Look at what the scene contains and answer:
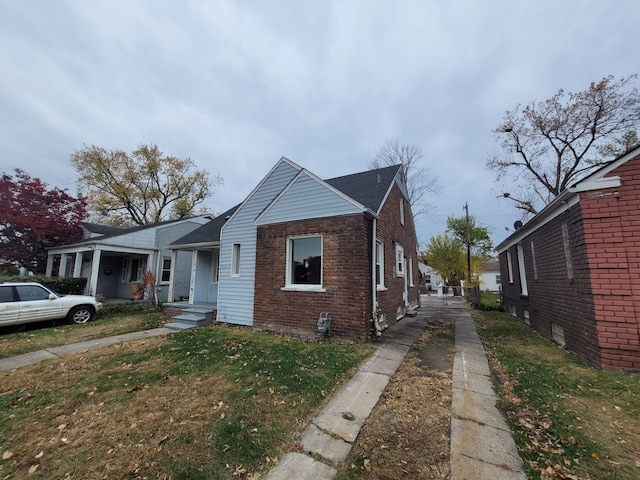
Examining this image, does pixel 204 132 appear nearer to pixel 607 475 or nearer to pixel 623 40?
pixel 607 475

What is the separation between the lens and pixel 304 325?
7.64m

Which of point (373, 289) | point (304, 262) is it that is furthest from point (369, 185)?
point (373, 289)

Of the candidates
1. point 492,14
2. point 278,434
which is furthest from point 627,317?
point 492,14

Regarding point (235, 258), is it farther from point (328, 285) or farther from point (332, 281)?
point (332, 281)

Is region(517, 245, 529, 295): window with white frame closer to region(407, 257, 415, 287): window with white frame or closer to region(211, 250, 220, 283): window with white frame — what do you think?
region(407, 257, 415, 287): window with white frame

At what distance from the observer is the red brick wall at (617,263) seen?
4.63 meters

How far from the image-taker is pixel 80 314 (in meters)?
9.99

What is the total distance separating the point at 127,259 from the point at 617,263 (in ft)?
76.8

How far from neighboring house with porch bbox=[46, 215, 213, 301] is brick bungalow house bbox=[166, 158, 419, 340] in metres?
5.96

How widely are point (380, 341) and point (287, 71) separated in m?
10.2

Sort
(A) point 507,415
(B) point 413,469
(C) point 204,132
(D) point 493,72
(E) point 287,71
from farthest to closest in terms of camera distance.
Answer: (C) point 204,132
(E) point 287,71
(D) point 493,72
(A) point 507,415
(B) point 413,469

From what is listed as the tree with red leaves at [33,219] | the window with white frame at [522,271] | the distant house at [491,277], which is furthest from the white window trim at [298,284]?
the distant house at [491,277]

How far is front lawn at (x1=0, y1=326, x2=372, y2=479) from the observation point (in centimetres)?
266

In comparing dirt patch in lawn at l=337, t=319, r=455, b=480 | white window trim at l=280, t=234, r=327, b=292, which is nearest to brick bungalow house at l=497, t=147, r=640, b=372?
dirt patch in lawn at l=337, t=319, r=455, b=480
